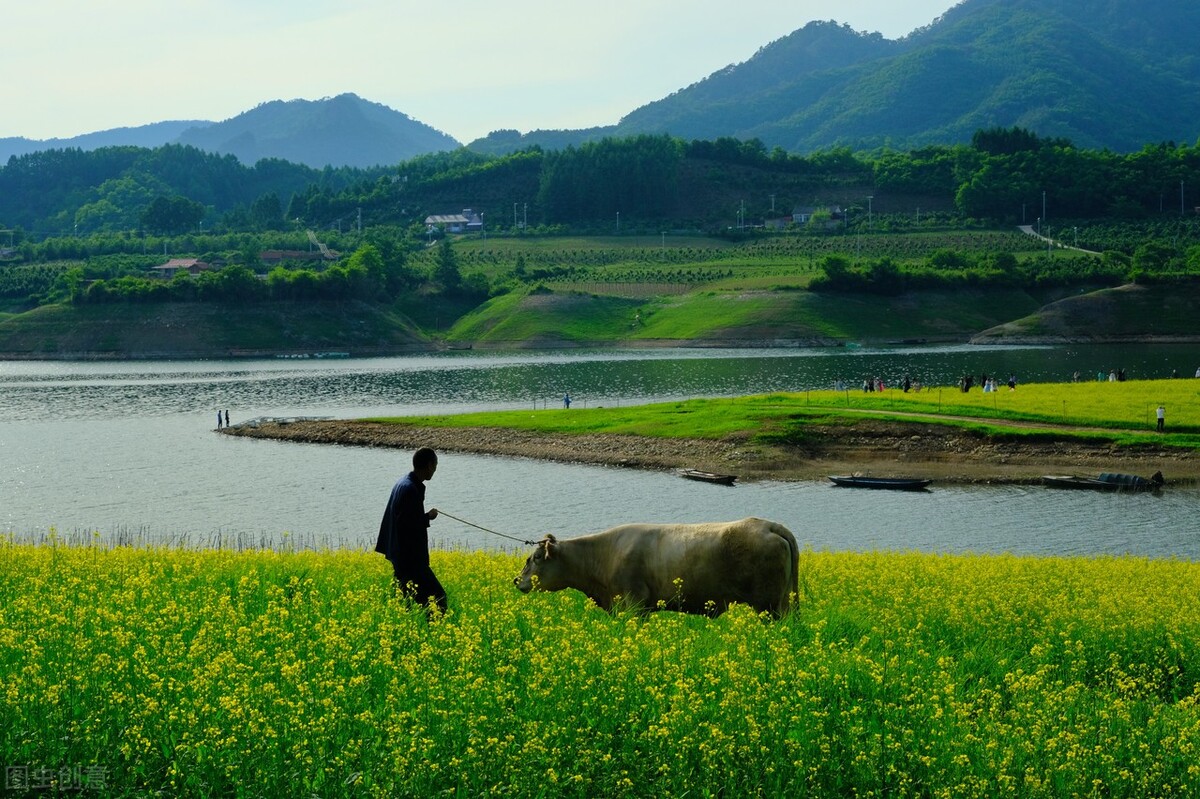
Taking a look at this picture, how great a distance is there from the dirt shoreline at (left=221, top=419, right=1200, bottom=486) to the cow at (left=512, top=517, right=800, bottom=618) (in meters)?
45.1

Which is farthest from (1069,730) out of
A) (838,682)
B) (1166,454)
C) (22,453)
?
(22,453)

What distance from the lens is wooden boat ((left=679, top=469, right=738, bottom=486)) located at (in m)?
62.1

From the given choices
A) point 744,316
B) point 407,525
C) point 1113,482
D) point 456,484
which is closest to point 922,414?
point 1113,482

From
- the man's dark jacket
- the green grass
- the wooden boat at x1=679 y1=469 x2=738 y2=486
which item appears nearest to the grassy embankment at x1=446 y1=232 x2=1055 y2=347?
the green grass

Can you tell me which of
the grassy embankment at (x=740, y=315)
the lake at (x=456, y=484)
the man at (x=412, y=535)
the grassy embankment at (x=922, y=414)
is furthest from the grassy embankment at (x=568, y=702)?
the grassy embankment at (x=740, y=315)

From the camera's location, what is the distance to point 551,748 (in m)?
12.2

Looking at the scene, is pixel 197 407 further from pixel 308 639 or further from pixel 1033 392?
pixel 308 639

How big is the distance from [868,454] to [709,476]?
31.6 ft

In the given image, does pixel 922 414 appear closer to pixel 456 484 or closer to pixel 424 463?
pixel 456 484

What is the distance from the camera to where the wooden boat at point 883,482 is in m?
59.3

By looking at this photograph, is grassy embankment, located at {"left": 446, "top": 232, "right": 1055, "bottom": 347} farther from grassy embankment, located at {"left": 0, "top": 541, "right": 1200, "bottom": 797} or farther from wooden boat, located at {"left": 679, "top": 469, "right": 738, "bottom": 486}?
grassy embankment, located at {"left": 0, "top": 541, "right": 1200, "bottom": 797}

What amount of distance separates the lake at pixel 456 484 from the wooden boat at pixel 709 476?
0.88 m

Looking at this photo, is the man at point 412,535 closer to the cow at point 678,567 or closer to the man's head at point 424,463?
the man's head at point 424,463

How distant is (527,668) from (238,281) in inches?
7080
